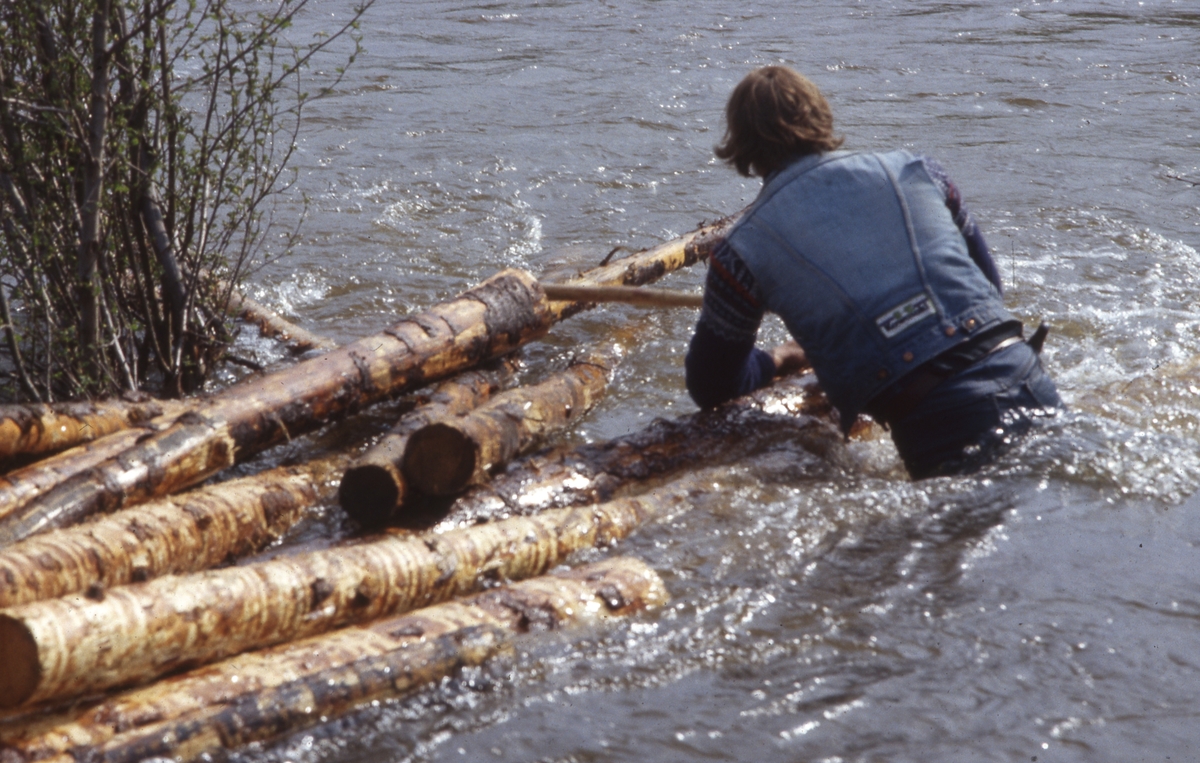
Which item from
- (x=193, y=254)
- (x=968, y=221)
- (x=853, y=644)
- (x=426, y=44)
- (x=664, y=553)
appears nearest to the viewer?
(x=853, y=644)

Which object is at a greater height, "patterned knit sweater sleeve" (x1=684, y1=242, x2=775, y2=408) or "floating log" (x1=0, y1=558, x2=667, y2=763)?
"patterned knit sweater sleeve" (x1=684, y1=242, x2=775, y2=408)

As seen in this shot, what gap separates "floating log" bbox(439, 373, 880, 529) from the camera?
415 centimetres

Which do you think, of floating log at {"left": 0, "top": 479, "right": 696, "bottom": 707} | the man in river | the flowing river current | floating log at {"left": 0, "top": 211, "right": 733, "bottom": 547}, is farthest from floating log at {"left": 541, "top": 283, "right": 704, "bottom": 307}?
floating log at {"left": 0, "top": 479, "right": 696, "bottom": 707}

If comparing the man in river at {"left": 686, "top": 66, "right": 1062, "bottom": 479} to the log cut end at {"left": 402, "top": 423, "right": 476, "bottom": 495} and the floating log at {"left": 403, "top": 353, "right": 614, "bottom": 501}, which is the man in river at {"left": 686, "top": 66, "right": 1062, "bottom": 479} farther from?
the log cut end at {"left": 402, "top": 423, "right": 476, "bottom": 495}

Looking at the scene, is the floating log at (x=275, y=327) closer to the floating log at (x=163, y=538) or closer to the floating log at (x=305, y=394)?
the floating log at (x=305, y=394)

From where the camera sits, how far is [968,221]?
4.57 metres

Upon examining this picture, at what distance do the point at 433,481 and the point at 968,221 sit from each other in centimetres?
229

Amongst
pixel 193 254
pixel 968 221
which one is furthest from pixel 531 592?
pixel 193 254

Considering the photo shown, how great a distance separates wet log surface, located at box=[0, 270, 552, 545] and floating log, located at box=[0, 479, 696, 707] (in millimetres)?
861

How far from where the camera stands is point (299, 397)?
15.3 ft

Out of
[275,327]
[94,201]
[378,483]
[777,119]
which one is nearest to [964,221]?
[777,119]

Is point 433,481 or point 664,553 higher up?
point 433,481

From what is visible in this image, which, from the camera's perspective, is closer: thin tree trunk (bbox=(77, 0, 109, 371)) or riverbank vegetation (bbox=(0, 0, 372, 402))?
thin tree trunk (bbox=(77, 0, 109, 371))

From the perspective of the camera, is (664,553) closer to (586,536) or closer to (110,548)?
(586,536)
